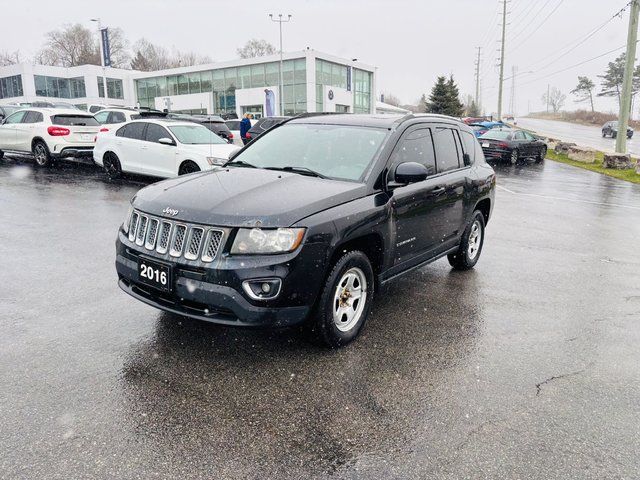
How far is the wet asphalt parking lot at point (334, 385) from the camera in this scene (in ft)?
9.21

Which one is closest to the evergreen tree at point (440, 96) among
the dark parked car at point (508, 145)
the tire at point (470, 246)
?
the dark parked car at point (508, 145)

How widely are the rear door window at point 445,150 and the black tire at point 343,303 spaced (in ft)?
6.13

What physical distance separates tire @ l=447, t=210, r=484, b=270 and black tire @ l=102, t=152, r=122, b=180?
9639mm

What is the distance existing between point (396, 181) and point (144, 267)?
7.24 feet

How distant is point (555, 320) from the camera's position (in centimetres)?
498

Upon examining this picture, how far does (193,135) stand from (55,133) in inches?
184

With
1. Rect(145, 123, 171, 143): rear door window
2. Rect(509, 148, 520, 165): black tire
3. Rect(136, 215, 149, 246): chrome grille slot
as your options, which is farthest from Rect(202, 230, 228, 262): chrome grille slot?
Rect(509, 148, 520, 165): black tire

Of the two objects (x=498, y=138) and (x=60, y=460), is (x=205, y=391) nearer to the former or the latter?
(x=60, y=460)

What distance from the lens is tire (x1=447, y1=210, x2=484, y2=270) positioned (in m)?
6.29

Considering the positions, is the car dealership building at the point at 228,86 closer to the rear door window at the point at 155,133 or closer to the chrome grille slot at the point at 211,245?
the rear door window at the point at 155,133

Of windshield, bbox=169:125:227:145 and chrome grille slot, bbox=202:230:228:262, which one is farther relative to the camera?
windshield, bbox=169:125:227:145

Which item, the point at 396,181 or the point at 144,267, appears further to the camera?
the point at 396,181

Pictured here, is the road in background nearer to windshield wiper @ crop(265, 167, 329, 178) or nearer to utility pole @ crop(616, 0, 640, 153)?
utility pole @ crop(616, 0, 640, 153)

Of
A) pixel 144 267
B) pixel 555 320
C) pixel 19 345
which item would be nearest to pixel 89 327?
pixel 19 345
